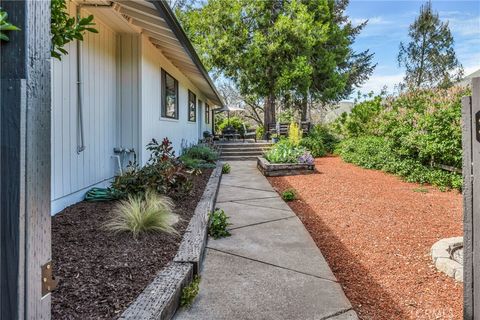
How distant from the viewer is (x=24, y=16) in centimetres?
81

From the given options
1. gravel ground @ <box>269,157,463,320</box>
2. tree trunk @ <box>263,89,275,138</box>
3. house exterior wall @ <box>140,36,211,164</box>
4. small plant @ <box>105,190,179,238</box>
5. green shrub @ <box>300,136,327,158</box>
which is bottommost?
gravel ground @ <box>269,157,463,320</box>

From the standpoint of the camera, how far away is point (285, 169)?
913 cm

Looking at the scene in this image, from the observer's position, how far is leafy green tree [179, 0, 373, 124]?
54.0ft

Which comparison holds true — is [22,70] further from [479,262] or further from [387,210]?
[387,210]

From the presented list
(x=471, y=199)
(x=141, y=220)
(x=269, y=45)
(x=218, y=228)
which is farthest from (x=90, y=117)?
(x=269, y=45)

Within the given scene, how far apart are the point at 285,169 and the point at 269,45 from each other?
9246 mm

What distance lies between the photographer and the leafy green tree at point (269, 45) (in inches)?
648

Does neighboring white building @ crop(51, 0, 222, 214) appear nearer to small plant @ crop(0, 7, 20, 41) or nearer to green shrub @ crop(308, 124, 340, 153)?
small plant @ crop(0, 7, 20, 41)

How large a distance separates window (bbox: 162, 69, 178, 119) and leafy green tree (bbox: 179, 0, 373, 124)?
8.02m

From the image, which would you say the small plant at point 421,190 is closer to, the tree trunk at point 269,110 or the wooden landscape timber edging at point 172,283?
the wooden landscape timber edging at point 172,283

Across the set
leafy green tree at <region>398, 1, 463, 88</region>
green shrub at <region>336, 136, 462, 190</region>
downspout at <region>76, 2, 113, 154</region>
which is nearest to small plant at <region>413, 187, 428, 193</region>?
green shrub at <region>336, 136, 462, 190</region>

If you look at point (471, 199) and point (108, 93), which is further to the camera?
point (108, 93)

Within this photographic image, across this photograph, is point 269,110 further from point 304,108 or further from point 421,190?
point 421,190

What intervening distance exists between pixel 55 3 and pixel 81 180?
3145mm
